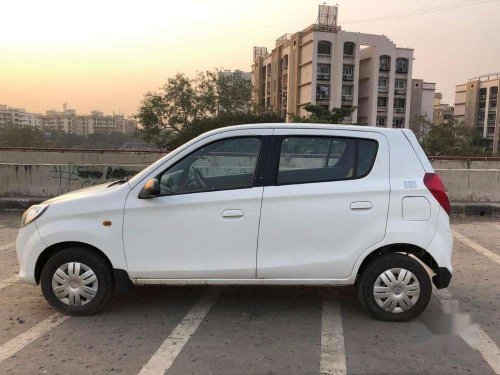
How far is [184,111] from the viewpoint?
197 ft

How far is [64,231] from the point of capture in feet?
14.0

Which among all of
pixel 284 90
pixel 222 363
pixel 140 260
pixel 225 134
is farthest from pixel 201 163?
pixel 284 90

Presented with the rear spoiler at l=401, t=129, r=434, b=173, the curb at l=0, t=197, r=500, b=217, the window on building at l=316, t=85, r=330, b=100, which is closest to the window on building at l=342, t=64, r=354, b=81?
the window on building at l=316, t=85, r=330, b=100

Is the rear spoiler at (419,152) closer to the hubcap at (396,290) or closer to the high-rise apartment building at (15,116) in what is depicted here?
the hubcap at (396,290)

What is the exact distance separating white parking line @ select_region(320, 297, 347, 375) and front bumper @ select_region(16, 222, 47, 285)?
2.62 m

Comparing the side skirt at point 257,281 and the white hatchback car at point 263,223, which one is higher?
the white hatchback car at point 263,223

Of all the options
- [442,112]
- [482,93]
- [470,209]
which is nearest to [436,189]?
[470,209]

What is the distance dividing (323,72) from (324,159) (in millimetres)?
82216

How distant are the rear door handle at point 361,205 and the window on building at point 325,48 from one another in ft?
271

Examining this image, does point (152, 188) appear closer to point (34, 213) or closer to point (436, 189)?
point (34, 213)

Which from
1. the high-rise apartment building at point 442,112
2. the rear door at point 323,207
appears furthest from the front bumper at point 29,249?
the high-rise apartment building at point 442,112

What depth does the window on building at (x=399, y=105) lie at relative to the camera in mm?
89125

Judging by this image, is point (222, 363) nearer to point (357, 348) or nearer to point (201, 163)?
point (357, 348)

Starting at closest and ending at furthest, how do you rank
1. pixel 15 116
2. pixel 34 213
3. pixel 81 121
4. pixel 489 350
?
pixel 489 350 → pixel 34 213 → pixel 15 116 → pixel 81 121
